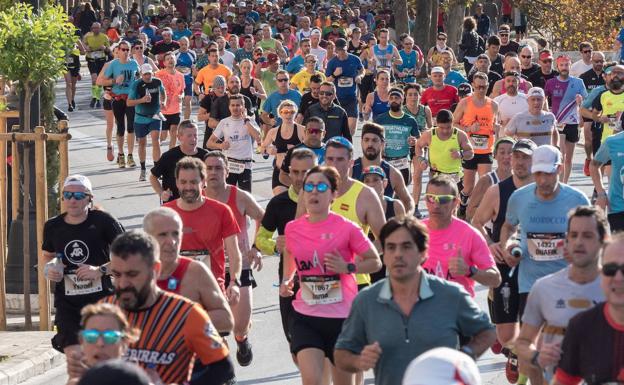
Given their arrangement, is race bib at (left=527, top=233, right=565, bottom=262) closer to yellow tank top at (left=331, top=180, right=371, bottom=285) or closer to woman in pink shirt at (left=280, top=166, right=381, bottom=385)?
yellow tank top at (left=331, top=180, right=371, bottom=285)

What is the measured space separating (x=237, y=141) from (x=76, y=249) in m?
7.48

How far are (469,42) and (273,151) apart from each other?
17.3 meters

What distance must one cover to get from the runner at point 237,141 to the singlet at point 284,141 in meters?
0.53

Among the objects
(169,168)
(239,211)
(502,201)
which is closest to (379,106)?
(169,168)

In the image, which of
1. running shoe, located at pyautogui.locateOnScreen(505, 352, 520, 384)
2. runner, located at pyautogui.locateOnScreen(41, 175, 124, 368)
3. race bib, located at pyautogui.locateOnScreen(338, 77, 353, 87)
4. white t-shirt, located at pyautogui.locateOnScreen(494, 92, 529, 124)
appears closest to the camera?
runner, located at pyautogui.locateOnScreen(41, 175, 124, 368)

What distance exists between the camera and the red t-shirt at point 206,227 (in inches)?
384

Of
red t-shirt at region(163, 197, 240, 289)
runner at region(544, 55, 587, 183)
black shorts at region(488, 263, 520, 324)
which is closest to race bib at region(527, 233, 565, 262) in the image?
black shorts at region(488, 263, 520, 324)

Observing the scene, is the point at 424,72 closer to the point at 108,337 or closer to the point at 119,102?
the point at 119,102

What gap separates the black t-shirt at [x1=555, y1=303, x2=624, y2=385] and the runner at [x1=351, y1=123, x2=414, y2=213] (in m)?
5.24

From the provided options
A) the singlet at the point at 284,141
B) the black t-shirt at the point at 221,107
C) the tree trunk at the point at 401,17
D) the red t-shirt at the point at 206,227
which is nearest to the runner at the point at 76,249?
the red t-shirt at the point at 206,227

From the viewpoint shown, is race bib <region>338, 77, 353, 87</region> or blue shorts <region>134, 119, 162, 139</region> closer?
blue shorts <region>134, 119, 162, 139</region>

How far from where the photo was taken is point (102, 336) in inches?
219

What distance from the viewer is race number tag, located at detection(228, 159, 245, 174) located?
55.7ft

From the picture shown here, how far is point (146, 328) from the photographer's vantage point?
644cm
